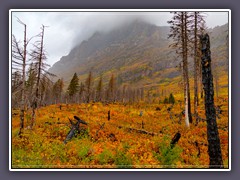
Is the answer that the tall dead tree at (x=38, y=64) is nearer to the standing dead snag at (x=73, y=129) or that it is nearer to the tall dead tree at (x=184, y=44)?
the standing dead snag at (x=73, y=129)

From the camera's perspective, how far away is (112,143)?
934 centimetres

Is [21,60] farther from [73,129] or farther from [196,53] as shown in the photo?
[196,53]

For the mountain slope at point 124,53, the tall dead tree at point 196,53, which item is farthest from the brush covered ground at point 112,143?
the mountain slope at point 124,53

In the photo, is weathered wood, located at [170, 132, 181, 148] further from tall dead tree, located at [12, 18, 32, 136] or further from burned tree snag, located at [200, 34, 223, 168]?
tall dead tree, located at [12, 18, 32, 136]

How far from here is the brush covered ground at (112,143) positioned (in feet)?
28.0

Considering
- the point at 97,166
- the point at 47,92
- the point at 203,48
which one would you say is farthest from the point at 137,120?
the point at 47,92

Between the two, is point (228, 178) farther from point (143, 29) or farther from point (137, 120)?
point (143, 29)

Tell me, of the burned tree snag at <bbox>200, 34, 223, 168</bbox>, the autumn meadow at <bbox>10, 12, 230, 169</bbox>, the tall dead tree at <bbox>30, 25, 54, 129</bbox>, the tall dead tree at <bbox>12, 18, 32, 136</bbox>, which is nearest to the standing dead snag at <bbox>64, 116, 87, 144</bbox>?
the autumn meadow at <bbox>10, 12, 230, 169</bbox>

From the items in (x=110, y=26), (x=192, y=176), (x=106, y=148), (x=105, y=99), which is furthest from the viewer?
(x=105, y=99)

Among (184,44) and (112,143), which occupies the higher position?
(184,44)

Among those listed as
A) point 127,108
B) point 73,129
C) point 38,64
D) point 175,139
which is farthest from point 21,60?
point 175,139

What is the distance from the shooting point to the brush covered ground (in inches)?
336
